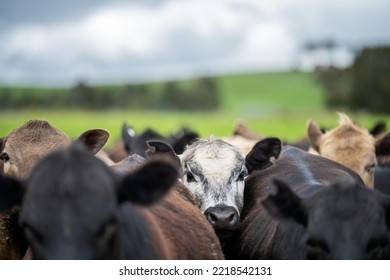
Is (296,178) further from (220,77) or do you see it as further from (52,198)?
(220,77)

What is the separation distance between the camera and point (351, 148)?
29.0 ft

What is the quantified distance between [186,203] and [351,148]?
370cm

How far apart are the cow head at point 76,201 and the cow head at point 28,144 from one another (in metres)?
2.14

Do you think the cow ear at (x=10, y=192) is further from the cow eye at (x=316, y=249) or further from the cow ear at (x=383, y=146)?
the cow ear at (x=383, y=146)

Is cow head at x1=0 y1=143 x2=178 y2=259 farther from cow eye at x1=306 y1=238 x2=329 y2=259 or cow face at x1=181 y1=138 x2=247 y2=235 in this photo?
cow face at x1=181 y1=138 x2=247 y2=235

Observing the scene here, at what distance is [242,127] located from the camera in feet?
41.3

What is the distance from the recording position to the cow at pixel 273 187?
215 inches

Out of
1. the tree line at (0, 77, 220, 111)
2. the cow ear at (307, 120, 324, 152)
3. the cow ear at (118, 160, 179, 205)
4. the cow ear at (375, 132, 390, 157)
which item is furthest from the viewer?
the tree line at (0, 77, 220, 111)

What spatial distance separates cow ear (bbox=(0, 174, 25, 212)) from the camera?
4.00 metres

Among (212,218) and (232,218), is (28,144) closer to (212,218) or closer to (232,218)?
(212,218)

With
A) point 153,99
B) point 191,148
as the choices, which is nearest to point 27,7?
point 191,148

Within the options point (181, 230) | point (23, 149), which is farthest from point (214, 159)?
point (23, 149)

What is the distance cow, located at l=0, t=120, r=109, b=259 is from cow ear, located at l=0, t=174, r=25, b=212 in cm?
164

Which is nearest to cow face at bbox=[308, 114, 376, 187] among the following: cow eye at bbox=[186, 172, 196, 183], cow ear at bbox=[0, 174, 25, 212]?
cow eye at bbox=[186, 172, 196, 183]
